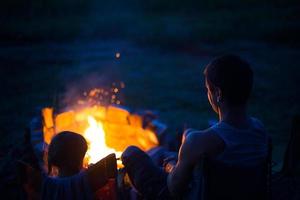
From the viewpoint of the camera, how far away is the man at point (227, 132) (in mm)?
2260

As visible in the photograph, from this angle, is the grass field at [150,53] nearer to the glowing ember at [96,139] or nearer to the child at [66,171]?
the glowing ember at [96,139]

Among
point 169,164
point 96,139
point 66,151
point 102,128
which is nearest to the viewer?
point 66,151

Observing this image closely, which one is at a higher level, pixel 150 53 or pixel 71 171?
pixel 150 53

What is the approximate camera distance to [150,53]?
10625 mm

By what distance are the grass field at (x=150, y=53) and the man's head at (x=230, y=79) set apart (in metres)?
2.99

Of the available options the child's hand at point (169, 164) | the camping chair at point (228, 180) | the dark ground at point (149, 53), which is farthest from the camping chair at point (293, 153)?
the camping chair at point (228, 180)

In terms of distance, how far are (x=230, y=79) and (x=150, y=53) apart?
8.44 m

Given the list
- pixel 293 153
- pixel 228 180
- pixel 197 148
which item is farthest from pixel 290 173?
pixel 197 148

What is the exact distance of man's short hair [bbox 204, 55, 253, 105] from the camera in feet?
7.45

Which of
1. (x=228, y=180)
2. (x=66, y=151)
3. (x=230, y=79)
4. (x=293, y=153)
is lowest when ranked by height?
(x=293, y=153)

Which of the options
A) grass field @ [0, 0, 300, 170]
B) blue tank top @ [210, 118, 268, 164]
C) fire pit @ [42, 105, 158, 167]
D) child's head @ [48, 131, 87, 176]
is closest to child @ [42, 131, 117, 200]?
child's head @ [48, 131, 87, 176]

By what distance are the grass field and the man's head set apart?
2.99 meters

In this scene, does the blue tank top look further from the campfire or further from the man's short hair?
the campfire

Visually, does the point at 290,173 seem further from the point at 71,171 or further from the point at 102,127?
the point at 71,171
